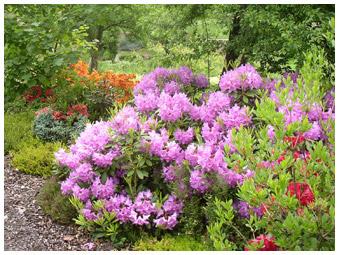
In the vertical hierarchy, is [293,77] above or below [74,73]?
above

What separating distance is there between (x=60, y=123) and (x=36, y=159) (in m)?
1.08

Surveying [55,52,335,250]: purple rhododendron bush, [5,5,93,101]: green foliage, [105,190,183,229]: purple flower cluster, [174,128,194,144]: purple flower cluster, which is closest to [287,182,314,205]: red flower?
[55,52,335,250]: purple rhododendron bush

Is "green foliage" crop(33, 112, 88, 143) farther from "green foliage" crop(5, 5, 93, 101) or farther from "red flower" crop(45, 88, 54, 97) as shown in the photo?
"red flower" crop(45, 88, 54, 97)

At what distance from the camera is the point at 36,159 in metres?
6.20

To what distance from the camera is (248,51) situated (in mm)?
7137

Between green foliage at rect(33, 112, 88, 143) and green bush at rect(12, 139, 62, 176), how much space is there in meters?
0.37

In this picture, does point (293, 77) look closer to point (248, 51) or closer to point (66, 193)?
point (248, 51)

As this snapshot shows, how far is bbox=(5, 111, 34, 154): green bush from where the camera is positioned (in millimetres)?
6891

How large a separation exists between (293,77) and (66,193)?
2.74 m

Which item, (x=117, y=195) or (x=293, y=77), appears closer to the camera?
(x=117, y=195)

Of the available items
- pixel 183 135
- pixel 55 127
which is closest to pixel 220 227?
pixel 183 135

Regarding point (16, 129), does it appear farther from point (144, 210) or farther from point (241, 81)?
point (241, 81)

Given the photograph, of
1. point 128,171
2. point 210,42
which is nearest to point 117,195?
point 128,171

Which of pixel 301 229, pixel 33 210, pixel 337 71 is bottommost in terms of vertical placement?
pixel 33 210
